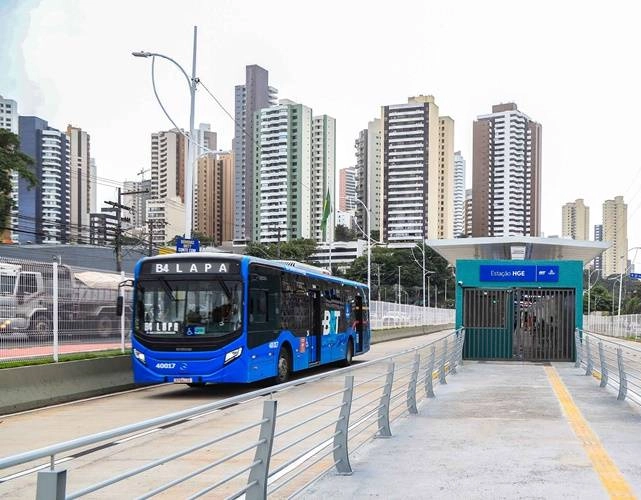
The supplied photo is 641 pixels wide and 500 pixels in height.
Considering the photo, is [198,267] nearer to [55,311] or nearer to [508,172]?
[55,311]

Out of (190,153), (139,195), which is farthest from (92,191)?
(190,153)

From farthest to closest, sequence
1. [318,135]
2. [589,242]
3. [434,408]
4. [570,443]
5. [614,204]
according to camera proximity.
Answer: [614,204], [318,135], [589,242], [434,408], [570,443]

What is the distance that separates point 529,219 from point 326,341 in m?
126

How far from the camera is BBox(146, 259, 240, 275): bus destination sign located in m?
16.8

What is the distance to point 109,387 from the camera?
17.8m

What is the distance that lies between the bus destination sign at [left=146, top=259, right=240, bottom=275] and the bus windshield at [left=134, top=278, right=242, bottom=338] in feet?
0.66

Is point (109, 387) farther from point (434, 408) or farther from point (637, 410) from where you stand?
point (637, 410)

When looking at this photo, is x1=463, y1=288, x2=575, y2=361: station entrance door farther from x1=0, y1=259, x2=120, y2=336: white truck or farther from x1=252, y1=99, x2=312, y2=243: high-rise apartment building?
x1=252, y1=99, x2=312, y2=243: high-rise apartment building

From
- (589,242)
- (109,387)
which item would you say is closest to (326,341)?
(109,387)

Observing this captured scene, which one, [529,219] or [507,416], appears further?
[529,219]

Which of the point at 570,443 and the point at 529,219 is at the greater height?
the point at 529,219

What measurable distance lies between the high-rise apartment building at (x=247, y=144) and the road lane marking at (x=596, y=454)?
186 ft

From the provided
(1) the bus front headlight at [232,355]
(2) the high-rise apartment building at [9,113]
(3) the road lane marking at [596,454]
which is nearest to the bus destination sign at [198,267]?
(1) the bus front headlight at [232,355]

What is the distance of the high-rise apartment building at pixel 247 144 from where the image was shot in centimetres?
9962
